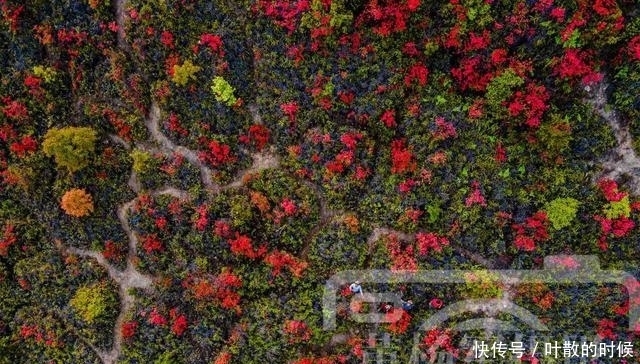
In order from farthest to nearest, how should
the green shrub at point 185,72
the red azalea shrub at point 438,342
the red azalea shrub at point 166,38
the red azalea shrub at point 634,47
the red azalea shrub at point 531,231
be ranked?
→ the red azalea shrub at point 438,342 < the green shrub at point 185,72 < the red azalea shrub at point 166,38 < the red azalea shrub at point 531,231 < the red azalea shrub at point 634,47

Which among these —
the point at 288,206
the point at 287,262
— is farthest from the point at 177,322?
the point at 288,206

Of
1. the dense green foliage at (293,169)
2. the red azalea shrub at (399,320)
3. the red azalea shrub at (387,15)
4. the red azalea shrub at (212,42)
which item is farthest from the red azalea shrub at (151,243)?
the red azalea shrub at (387,15)

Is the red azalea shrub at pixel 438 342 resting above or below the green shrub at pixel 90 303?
below

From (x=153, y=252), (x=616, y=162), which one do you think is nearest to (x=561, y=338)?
(x=616, y=162)

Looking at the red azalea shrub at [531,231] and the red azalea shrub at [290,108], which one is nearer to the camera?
the red azalea shrub at [531,231]

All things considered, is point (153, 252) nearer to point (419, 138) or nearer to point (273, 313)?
point (273, 313)

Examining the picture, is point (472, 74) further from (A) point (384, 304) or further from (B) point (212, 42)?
(B) point (212, 42)

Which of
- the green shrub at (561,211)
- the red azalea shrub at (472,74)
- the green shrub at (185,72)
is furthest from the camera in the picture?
the green shrub at (185,72)

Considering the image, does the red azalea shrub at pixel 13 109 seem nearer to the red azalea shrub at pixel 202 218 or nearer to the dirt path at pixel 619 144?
the red azalea shrub at pixel 202 218
